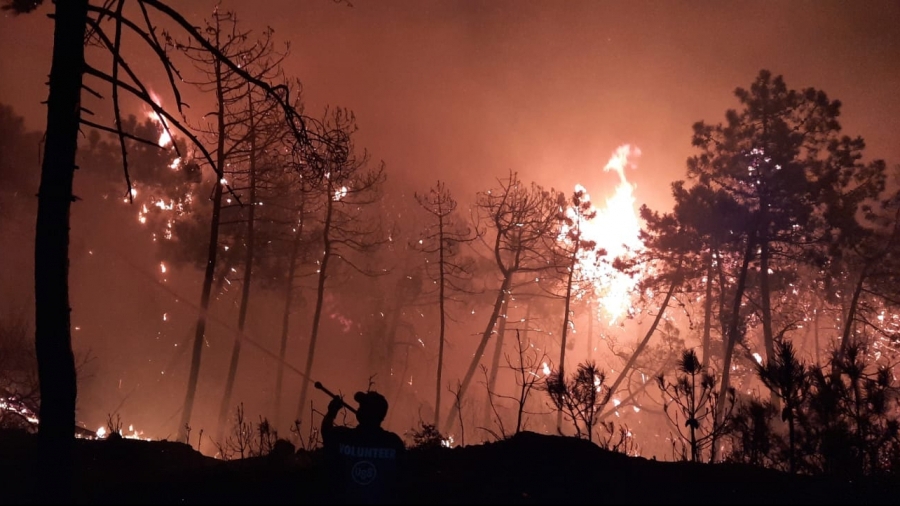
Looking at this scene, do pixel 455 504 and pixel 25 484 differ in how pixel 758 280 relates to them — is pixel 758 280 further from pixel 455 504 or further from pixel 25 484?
pixel 25 484

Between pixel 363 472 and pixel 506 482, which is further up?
Result: pixel 363 472

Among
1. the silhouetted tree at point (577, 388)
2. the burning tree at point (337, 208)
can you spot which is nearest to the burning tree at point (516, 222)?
the burning tree at point (337, 208)

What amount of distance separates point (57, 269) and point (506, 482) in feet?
16.8

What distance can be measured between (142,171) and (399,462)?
3612 centimetres

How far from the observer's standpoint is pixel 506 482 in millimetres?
5945

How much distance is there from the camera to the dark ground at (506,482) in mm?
5535

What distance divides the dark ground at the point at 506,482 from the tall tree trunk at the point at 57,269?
571mm

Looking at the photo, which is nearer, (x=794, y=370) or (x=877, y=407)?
(x=794, y=370)

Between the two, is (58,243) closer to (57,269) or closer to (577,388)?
(57,269)

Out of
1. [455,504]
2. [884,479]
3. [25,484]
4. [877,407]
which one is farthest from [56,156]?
[877,407]

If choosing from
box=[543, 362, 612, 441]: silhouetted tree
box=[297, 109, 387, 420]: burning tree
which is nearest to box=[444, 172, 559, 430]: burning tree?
box=[297, 109, 387, 420]: burning tree

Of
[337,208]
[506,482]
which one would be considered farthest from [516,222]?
[506,482]

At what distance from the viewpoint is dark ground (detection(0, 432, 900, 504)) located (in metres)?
5.54

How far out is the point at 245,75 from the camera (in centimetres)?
656
